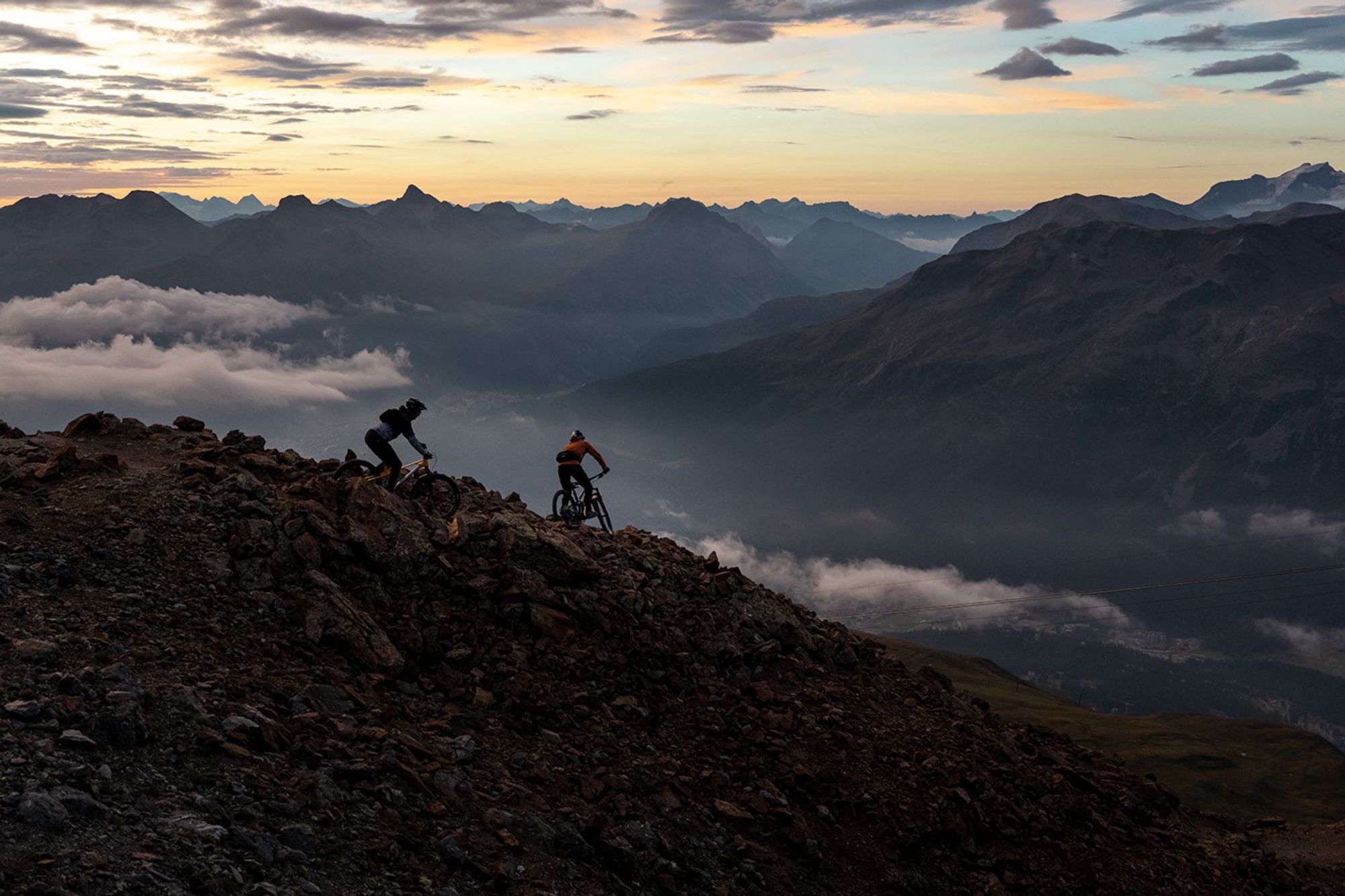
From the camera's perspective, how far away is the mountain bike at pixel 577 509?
37531 mm

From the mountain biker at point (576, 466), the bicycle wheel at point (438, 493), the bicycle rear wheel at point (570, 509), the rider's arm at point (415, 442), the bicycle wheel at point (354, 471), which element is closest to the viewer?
the rider's arm at point (415, 442)

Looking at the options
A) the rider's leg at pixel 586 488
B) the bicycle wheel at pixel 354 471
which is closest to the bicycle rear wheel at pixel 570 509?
the rider's leg at pixel 586 488

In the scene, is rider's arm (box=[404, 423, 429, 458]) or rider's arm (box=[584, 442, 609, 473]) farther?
rider's arm (box=[584, 442, 609, 473])

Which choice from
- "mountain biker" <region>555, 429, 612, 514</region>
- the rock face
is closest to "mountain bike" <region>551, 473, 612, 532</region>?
"mountain biker" <region>555, 429, 612, 514</region>

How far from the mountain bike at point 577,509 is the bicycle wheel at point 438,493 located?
5.42 meters

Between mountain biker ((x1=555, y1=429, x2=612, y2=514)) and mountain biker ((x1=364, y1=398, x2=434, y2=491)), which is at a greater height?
mountain biker ((x1=364, y1=398, x2=434, y2=491))

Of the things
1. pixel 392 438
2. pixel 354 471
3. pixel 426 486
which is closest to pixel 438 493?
pixel 426 486

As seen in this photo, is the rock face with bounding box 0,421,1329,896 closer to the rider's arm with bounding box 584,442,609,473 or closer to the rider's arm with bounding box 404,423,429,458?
the rider's arm with bounding box 404,423,429,458

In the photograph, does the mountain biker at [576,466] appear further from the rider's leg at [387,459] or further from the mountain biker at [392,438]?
the rider's leg at [387,459]

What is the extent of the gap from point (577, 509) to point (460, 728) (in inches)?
635

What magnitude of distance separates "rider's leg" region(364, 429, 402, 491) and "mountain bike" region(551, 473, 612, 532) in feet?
25.8

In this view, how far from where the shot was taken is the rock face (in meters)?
17.1

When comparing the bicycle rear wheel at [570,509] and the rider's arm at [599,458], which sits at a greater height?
the rider's arm at [599,458]

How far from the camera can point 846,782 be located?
1025 inches
